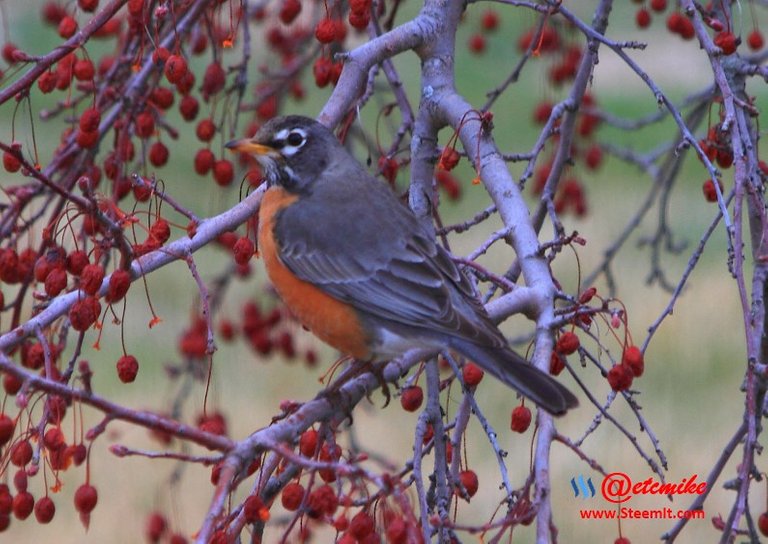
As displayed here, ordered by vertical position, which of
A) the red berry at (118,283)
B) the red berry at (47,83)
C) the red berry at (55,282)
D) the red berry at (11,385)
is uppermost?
the red berry at (47,83)

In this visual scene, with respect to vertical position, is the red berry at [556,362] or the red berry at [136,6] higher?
the red berry at [136,6]

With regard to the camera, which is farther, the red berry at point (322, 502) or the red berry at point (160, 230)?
the red berry at point (160, 230)

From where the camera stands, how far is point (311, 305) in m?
3.23

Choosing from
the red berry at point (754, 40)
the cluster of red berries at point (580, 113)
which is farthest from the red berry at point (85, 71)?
the red berry at point (754, 40)

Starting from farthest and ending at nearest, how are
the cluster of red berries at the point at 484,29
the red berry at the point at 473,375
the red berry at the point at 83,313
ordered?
the cluster of red berries at the point at 484,29 → the red berry at the point at 473,375 → the red berry at the point at 83,313

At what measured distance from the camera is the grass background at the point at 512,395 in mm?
5419

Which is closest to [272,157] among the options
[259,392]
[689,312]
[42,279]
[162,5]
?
[162,5]

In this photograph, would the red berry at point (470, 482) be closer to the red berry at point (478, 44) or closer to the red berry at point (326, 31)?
the red berry at point (326, 31)

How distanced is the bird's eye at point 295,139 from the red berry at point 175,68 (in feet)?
1.36

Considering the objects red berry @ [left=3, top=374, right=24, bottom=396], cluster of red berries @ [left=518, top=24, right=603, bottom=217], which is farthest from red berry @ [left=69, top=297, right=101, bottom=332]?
cluster of red berries @ [left=518, top=24, right=603, bottom=217]

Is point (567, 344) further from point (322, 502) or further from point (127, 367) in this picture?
point (127, 367)

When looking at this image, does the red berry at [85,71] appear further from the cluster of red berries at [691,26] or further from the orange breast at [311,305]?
the cluster of red berries at [691,26]

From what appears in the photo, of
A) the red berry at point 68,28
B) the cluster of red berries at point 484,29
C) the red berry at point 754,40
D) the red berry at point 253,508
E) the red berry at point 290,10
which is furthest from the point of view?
the cluster of red berries at point 484,29

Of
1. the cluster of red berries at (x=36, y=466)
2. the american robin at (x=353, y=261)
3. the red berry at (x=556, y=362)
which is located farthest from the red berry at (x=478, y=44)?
the cluster of red berries at (x=36, y=466)
